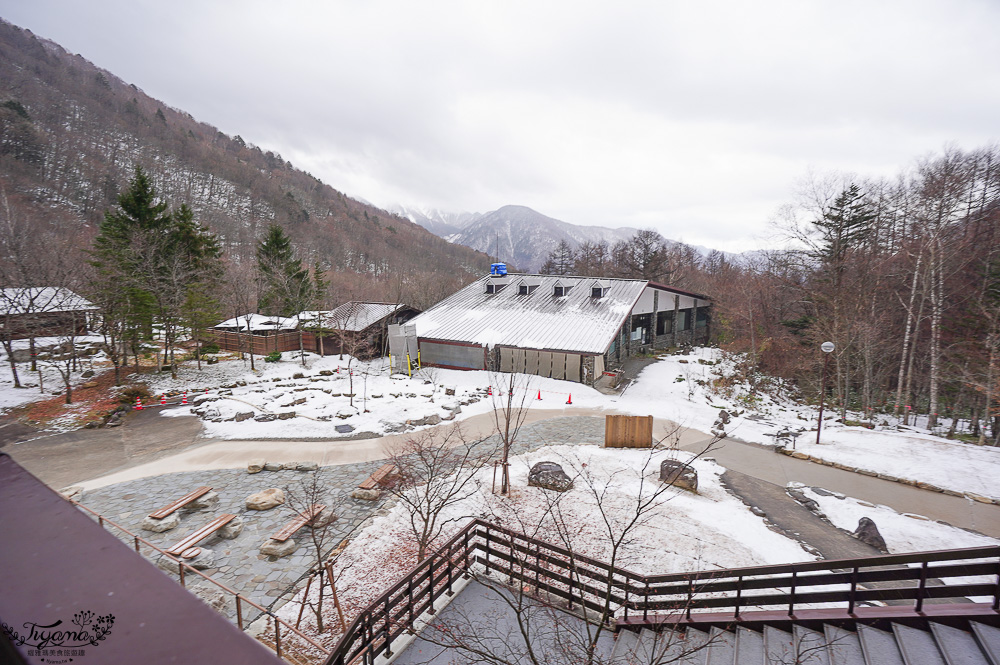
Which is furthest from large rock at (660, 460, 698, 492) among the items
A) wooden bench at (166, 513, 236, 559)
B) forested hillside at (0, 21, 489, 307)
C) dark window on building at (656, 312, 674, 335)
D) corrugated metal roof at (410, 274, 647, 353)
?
forested hillside at (0, 21, 489, 307)

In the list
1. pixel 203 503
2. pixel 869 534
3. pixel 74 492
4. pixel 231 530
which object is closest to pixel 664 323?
pixel 869 534

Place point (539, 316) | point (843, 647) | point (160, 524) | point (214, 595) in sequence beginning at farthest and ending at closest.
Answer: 1. point (539, 316)
2. point (160, 524)
3. point (214, 595)
4. point (843, 647)

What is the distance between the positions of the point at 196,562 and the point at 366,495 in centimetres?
391

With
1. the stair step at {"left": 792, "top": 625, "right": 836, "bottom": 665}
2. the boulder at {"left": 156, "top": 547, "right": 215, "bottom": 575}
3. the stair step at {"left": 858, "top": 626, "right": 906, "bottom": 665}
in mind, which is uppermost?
the stair step at {"left": 858, "top": 626, "right": 906, "bottom": 665}

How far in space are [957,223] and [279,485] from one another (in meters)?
29.9

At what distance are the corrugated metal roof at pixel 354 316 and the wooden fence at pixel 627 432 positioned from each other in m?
19.5

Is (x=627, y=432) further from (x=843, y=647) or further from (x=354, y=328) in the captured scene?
(x=354, y=328)

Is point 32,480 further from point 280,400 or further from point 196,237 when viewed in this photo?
point 196,237

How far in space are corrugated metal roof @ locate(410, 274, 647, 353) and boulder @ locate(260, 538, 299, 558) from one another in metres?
16.3

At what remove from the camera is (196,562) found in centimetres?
879

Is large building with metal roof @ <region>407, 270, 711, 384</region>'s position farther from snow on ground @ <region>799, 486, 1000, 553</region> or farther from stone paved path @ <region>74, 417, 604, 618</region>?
snow on ground @ <region>799, 486, 1000, 553</region>

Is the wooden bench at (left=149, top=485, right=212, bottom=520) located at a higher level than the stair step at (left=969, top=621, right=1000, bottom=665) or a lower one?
lower

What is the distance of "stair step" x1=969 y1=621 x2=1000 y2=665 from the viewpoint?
4.71 metres

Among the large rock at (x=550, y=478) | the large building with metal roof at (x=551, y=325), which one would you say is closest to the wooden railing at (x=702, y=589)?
the large rock at (x=550, y=478)
